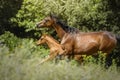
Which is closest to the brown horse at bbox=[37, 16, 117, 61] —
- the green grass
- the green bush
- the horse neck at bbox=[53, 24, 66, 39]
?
the horse neck at bbox=[53, 24, 66, 39]

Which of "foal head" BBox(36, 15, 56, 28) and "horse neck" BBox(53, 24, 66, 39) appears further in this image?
"foal head" BBox(36, 15, 56, 28)

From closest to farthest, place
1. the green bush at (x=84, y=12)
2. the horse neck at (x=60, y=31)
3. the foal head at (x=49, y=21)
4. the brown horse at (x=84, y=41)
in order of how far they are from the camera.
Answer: the brown horse at (x=84, y=41), the horse neck at (x=60, y=31), the foal head at (x=49, y=21), the green bush at (x=84, y=12)

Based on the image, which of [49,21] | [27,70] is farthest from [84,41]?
[27,70]

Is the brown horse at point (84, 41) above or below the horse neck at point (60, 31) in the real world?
below

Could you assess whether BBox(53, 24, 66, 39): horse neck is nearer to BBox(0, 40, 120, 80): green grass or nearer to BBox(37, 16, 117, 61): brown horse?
BBox(37, 16, 117, 61): brown horse

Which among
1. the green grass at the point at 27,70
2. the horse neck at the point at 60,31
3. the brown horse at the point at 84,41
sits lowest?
the brown horse at the point at 84,41

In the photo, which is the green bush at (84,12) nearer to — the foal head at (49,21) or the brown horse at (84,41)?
the foal head at (49,21)

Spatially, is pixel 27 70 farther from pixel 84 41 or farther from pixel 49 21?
pixel 49 21

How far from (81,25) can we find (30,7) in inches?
110

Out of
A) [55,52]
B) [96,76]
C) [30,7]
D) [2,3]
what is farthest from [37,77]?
[2,3]

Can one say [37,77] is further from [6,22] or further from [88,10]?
[6,22]

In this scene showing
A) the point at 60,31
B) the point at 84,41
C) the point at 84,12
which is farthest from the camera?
the point at 84,12

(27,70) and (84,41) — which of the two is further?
(84,41)

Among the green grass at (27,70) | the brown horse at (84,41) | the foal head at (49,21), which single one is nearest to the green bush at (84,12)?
the foal head at (49,21)
